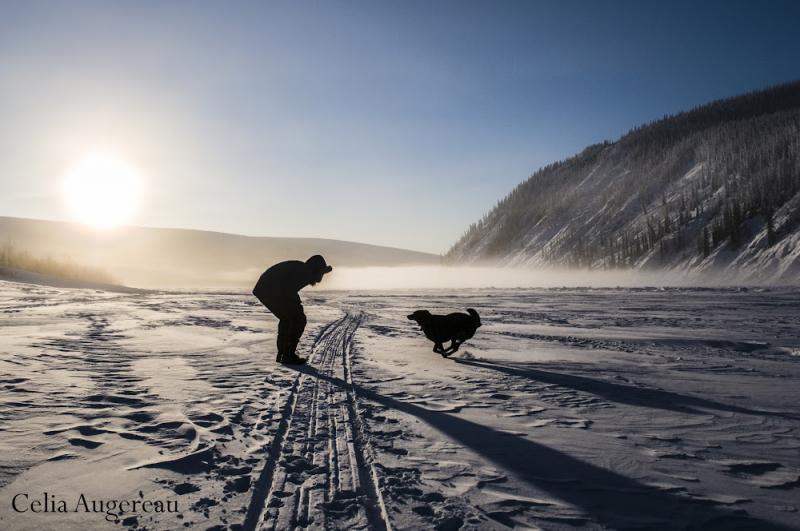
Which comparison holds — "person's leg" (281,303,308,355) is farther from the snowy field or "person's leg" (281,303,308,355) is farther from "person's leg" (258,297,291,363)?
the snowy field

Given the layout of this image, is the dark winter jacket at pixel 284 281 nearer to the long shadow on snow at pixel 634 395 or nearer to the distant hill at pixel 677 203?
the long shadow on snow at pixel 634 395

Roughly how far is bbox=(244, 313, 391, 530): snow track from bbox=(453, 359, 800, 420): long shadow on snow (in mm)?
3192

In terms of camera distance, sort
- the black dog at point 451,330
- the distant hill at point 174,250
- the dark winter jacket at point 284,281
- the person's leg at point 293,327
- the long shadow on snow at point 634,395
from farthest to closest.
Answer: the distant hill at point 174,250
the black dog at point 451,330
the dark winter jacket at point 284,281
the person's leg at point 293,327
the long shadow on snow at point 634,395

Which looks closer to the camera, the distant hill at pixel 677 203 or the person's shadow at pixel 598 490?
the person's shadow at pixel 598 490

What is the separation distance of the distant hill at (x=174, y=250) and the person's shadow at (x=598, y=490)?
101 meters

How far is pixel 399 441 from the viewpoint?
4141mm

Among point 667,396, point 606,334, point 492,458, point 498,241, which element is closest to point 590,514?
point 492,458

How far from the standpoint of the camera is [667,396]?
5770 mm

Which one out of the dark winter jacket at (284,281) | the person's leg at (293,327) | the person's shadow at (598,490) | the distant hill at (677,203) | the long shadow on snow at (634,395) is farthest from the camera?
the distant hill at (677,203)

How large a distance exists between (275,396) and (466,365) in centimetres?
385

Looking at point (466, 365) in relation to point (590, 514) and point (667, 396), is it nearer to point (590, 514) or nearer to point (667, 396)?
point (667, 396)

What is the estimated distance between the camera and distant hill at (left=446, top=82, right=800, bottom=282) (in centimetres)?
6525

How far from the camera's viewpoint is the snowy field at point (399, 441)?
2781mm

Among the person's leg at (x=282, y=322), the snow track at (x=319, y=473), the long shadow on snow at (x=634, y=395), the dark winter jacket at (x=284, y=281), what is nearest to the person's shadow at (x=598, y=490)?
the snow track at (x=319, y=473)
